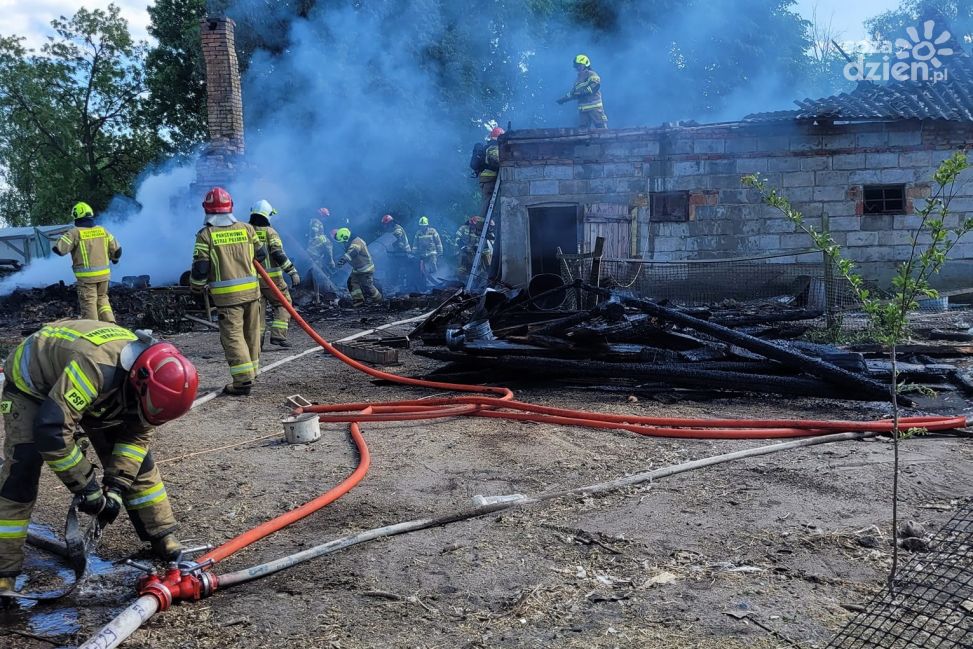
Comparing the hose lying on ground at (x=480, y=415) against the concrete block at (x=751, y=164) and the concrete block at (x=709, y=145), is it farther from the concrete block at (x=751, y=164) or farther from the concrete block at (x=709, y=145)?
the concrete block at (x=751, y=164)

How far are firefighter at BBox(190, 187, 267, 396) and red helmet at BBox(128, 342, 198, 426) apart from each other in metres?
4.08

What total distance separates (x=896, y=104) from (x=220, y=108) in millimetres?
13973

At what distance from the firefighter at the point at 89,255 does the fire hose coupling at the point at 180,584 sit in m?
8.35

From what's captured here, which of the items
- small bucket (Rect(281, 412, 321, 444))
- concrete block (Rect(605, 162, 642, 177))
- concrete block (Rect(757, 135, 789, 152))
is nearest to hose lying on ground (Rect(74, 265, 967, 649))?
small bucket (Rect(281, 412, 321, 444))

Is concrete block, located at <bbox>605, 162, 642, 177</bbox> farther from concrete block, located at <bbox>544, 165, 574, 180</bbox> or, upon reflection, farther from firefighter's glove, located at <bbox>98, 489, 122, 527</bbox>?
firefighter's glove, located at <bbox>98, 489, 122, 527</bbox>

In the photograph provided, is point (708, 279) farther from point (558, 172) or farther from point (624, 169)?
point (558, 172)

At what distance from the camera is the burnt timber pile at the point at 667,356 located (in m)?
6.55

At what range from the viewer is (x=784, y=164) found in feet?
47.4

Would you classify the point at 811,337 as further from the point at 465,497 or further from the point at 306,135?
the point at 306,135

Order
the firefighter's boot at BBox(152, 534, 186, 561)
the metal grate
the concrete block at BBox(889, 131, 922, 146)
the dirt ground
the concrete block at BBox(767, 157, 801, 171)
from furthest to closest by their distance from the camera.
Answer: the concrete block at BBox(767, 157, 801, 171) → the concrete block at BBox(889, 131, 922, 146) → the firefighter's boot at BBox(152, 534, 186, 561) → the dirt ground → the metal grate

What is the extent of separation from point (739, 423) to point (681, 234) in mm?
9769

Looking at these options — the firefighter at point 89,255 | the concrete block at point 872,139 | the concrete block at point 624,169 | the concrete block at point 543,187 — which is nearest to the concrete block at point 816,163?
the concrete block at point 872,139

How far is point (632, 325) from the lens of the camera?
24.2 feet

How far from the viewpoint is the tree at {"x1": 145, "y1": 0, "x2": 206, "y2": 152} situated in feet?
83.8
